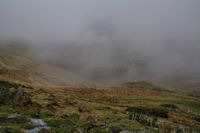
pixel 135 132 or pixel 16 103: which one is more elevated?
pixel 16 103

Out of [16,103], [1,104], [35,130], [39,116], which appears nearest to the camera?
[35,130]

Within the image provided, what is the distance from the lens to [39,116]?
28.6m

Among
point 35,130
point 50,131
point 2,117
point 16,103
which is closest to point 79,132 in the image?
point 50,131

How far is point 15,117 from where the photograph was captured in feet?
76.9

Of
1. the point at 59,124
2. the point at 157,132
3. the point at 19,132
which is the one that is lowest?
the point at 157,132

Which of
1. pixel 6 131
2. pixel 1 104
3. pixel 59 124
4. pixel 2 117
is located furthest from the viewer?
pixel 1 104

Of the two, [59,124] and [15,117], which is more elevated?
[15,117]

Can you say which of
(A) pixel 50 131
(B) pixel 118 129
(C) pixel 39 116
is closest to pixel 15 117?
(C) pixel 39 116

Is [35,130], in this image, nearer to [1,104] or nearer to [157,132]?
[1,104]

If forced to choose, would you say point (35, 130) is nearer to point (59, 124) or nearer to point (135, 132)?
point (59, 124)

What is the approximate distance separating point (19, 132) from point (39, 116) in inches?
474

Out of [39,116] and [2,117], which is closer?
[2,117]

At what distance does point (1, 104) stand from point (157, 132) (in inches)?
1370

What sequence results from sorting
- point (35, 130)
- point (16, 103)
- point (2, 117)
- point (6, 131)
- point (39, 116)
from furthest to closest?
point (16, 103), point (39, 116), point (2, 117), point (35, 130), point (6, 131)
